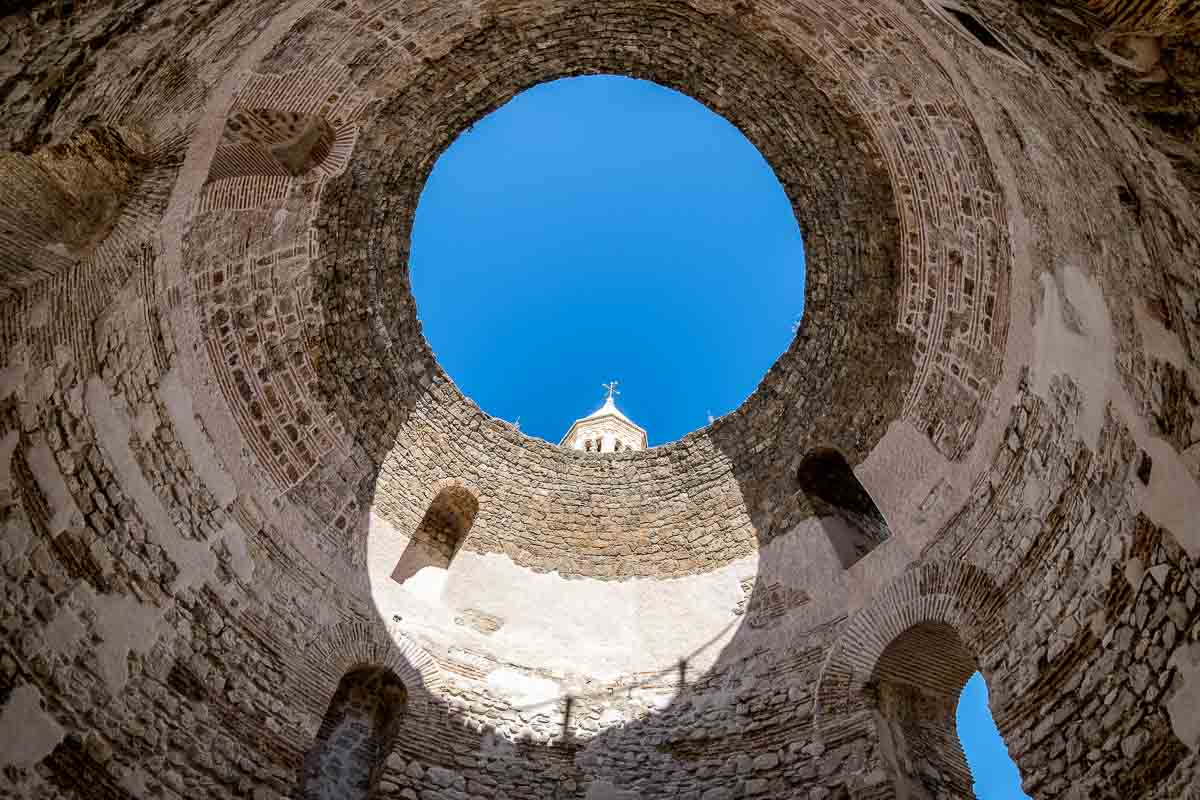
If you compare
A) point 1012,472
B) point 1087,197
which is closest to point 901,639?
point 1012,472

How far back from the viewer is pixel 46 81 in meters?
3.62

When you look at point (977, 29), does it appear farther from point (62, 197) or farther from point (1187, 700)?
point (62, 197)

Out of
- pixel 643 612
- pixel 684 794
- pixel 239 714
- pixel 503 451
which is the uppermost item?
pixel 503 451

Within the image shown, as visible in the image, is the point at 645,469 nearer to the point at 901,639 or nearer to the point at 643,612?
the point at 643,612

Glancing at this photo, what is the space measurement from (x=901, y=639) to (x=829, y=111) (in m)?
4.07

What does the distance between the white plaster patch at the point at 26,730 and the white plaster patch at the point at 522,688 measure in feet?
11.5

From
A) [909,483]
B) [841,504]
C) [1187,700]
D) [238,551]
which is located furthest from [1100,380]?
[238,551]

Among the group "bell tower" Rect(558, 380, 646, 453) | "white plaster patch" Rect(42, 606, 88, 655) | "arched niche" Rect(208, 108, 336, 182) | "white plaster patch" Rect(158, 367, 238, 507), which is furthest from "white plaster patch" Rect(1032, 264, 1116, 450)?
"bell tower" Rect(558, 380, 646, 453)

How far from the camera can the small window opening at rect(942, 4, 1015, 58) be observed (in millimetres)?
3840

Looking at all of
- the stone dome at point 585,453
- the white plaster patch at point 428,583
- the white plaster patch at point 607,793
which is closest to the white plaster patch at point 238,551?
the stone dome at point 585,453

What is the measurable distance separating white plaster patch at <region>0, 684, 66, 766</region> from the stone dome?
19mm

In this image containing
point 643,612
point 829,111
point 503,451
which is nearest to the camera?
point 829,111

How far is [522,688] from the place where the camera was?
750 centimetres

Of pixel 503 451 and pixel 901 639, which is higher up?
pixel 503 451
